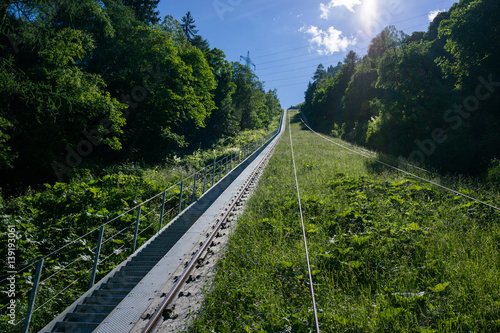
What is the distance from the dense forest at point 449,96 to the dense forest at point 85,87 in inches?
756

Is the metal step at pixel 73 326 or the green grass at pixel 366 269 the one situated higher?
the green grass at pixel 366 269

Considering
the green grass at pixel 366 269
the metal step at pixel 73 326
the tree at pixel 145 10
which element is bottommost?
the metal step at pixel 73 326

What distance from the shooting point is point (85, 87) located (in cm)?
1451

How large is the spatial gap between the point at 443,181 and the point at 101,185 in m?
14.8

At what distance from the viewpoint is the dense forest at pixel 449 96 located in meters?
15.6

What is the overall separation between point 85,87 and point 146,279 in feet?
43.8

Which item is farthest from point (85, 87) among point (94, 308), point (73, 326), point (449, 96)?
point (449, 96)

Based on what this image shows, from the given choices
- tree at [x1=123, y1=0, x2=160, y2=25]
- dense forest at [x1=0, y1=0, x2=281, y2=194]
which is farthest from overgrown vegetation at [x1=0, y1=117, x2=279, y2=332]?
tree at [x1=123, y1=0, x2=160, y2=25]

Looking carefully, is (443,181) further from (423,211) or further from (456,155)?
(456,155)

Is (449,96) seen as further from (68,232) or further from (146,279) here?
(68,232)

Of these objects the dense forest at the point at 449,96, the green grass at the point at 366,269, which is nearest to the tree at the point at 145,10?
the dense forest at the point at 449,96

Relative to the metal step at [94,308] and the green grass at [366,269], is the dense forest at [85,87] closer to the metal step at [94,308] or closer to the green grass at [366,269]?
the metal step at [94,308]

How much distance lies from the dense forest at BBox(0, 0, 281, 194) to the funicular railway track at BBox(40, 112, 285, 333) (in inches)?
341

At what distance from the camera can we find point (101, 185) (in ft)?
37.2
